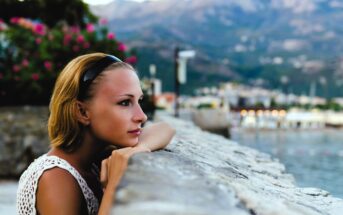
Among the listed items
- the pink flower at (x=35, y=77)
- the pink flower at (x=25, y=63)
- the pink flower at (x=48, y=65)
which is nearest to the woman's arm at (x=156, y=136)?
the pink flower at (x=35, y=77)

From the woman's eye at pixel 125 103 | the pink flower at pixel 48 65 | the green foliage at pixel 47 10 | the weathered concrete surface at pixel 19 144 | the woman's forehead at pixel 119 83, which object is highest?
the green foliage at pixel 47 10

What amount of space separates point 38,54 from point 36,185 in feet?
28.2

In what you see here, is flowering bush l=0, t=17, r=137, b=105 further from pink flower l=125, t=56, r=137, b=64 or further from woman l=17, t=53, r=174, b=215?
woman l=17, t=53, r=174, b=215

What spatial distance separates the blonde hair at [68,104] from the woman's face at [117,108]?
27 mm

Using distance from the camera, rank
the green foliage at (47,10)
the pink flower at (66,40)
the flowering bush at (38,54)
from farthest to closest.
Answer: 1. the green foliage at (47,10)
2. the pink flower at (66,40)
3. the flowering bush at (38,54)

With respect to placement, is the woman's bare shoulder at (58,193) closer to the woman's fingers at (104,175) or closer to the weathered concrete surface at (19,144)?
the woman's fingers at (104,175)

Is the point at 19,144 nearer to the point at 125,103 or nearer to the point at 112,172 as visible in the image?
the point at 125,103

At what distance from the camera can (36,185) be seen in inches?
68.7

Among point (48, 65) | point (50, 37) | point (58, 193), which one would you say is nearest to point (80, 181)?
point (58, 193)

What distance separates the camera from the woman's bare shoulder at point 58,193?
168 centimetres

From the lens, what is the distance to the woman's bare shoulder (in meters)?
1.68

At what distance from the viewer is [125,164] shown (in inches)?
60.7

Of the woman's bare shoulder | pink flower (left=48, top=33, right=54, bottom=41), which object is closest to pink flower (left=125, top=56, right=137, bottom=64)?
pink flower (left=48, top=33, right=54, bottom=41)

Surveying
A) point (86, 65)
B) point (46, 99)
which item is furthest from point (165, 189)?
point (46, 99)
